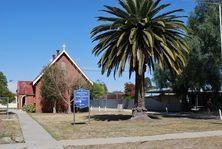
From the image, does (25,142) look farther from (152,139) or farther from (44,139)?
(152,139)

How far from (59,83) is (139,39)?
67.6 ft

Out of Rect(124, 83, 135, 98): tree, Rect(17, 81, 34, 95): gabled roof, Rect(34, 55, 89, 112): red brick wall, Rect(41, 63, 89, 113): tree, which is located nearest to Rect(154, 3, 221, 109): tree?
Rect(41, 63, 89, 113): tree

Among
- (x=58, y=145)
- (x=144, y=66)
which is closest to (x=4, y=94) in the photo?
(x=144, y=66)

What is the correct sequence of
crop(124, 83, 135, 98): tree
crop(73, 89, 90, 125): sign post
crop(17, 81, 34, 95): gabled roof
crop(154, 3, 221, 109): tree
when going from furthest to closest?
1. crop(124, 83, 135, 98): tree
2. crop(17, 81, 34, 95): gabled roof
3. crop(154, 3, 221, 109): tree
4. crop(73, 89, 90, 125): sign post

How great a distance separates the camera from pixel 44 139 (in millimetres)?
18453

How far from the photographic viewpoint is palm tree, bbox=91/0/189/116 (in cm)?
2930

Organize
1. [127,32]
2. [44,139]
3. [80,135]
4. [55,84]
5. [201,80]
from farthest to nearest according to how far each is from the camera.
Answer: [55,84]
[201,80]
[127,32]
[80,135]
[44,139]

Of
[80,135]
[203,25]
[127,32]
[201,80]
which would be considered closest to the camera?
[80,135]

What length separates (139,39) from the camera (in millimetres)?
30000

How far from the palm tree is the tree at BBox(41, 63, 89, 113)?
17.7 m

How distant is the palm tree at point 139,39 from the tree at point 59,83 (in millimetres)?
17749

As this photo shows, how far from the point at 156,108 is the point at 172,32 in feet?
96.4

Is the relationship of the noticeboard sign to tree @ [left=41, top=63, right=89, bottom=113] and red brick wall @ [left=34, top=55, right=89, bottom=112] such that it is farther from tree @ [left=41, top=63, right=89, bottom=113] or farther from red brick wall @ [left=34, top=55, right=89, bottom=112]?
red brick wall @ [left=34, top=55, right=89, bottom=112]

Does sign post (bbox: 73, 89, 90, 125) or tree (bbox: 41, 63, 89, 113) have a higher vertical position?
tree (bbox: 41, 63, 89, 113)
